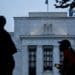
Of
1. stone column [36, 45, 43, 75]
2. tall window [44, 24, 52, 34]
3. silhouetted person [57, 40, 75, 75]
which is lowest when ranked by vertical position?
stone column [36, 45, 43, 75]

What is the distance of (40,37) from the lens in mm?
58062

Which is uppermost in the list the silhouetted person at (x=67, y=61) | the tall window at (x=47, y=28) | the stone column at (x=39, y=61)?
the silhouetted person at (x=67, y=61)

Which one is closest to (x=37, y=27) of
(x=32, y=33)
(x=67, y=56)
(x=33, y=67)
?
(x=32, y=33)

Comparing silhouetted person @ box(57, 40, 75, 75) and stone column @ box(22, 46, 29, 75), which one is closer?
silhouetted person @ box(57, 40, 75, 75)

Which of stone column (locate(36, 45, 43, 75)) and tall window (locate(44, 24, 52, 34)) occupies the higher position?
tall window (locate(44, 24, 52, 34))

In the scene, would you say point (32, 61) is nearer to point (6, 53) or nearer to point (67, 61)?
point (67, 61)

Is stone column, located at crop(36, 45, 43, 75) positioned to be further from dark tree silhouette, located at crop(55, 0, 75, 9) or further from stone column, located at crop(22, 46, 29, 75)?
dark tree silhouette, located at crop(55, 0, 75, 9)

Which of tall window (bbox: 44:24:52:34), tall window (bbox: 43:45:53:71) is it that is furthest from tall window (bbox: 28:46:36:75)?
tall window (bbox: 44:24:52:34)

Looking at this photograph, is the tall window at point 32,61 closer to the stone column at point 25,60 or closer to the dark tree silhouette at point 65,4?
the stone column at point 25,60

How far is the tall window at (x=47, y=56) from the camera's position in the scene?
2314 inches

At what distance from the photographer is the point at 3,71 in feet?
20.0

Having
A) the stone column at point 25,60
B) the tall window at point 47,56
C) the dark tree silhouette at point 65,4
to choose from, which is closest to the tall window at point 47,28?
the tall window at point 47,56

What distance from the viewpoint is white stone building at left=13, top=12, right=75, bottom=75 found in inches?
2286

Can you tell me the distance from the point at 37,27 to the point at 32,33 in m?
0.87
